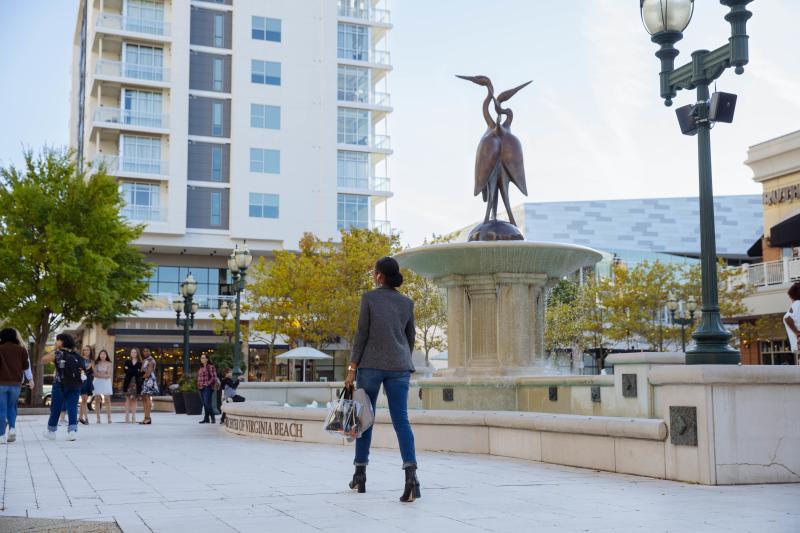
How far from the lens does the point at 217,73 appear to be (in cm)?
5325

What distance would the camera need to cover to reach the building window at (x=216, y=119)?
2074 inches

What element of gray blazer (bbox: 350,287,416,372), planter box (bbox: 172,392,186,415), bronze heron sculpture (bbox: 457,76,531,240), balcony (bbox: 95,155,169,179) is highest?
balcony (bbox: 95,155,169,179)

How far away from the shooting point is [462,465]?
30.9ft

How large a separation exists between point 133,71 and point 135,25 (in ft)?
8.85

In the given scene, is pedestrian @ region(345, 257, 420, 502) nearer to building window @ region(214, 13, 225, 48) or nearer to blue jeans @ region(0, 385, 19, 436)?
blue jeans @ region(0, 385, 19, 436)

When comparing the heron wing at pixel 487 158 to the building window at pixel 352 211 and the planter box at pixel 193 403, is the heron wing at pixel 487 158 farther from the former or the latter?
the building window at pixel 352 211

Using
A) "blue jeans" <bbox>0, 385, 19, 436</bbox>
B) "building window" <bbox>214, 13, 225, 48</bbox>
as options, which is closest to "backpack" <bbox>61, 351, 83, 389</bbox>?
"blue jeans" <bbox>0, 385, 19, 436</bbox>

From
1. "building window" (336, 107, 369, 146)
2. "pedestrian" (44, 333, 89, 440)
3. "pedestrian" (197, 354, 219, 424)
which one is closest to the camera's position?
"pedestrian" (44, 333, 89, 440)

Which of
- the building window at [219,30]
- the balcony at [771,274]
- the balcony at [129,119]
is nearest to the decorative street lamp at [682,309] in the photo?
the balcony at [771,274]

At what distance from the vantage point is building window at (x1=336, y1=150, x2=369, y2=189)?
181ft

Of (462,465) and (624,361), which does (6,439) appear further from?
(624,361)

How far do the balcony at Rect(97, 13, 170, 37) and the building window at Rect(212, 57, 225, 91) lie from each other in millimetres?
3112

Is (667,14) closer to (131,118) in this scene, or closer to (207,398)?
(207,398)

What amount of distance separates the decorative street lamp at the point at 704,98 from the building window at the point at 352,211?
1782 inches
